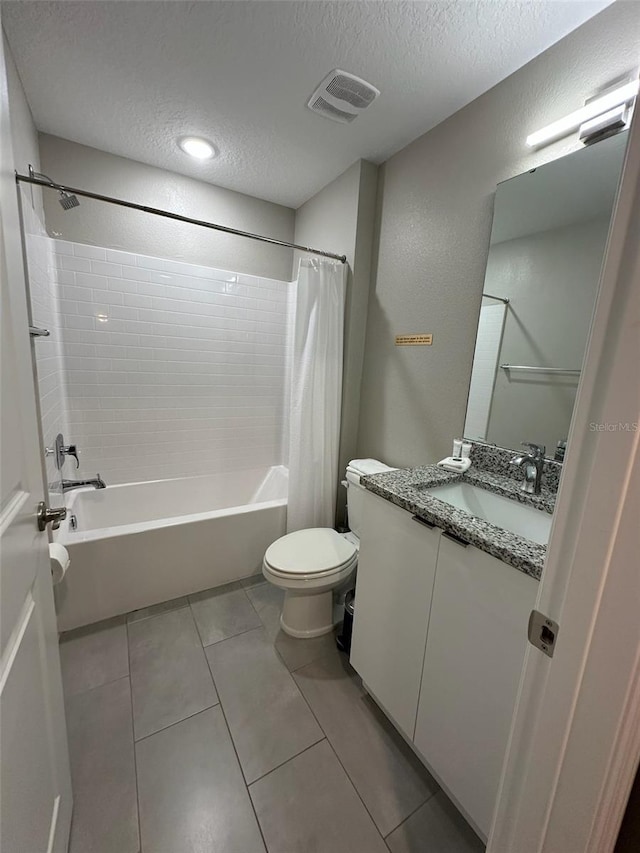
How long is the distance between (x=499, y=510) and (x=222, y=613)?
1480mm

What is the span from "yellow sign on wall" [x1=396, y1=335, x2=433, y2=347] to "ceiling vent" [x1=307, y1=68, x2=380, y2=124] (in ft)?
3.44

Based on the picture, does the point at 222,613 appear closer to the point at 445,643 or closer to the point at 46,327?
the point at 445,643

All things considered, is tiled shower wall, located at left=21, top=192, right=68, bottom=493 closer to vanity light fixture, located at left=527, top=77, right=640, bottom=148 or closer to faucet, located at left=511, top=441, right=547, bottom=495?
faucet, located at left=511, top=441, right=547, bottom=495

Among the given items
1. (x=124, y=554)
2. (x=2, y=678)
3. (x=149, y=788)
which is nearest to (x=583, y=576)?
(x=2, y=678)

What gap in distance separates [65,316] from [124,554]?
148 centimetres

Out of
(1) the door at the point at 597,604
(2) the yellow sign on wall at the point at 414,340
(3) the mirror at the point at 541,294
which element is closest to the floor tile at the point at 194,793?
(1) the door at the point at 597,604

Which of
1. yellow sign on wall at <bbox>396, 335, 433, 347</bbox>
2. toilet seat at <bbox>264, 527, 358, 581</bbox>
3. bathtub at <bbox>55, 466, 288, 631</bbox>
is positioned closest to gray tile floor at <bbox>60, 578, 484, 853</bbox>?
bathtub at <bbox>55, 466, 288, 631</bbox>

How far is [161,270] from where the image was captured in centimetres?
228

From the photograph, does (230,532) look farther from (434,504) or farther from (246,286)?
(246,286)

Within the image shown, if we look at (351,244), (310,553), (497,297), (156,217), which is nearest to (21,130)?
(156,217)

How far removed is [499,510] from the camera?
124cm

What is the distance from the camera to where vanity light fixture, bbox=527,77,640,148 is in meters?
1.02

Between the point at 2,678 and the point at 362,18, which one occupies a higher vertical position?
the point at 362,18

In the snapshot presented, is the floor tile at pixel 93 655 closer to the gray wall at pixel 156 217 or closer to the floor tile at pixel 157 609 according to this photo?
the floor tile at pixel 157 609
